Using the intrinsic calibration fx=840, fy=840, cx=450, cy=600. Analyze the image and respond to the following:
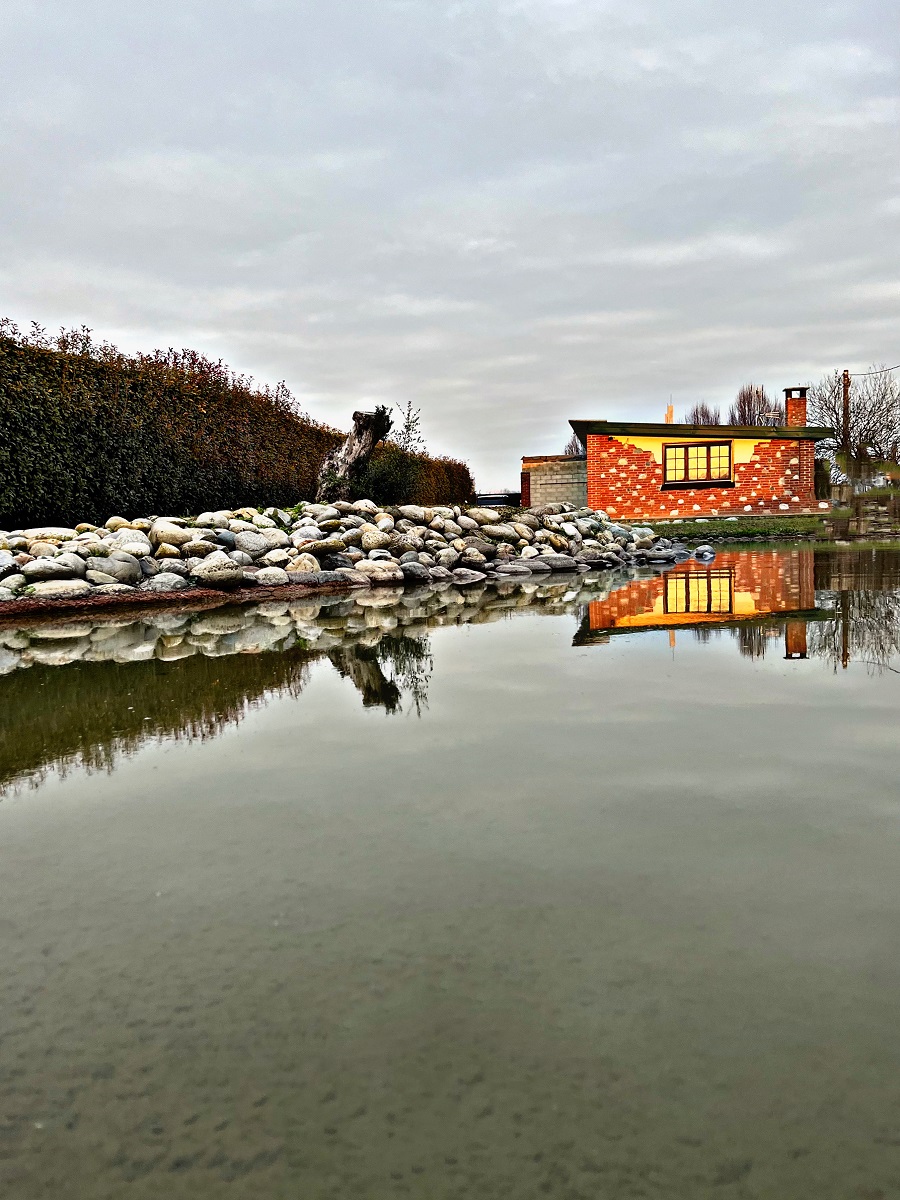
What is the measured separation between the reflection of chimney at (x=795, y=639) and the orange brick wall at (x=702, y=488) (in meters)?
18.1

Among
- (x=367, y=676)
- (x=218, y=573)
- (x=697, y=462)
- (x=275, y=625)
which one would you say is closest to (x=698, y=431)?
(x=697, y=462)

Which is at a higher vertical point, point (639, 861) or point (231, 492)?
point (231, 492)

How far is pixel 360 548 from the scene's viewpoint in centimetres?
1155

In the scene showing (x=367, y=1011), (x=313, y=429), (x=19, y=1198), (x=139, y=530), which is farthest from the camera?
(x=313, y=429)

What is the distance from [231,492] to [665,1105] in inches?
581

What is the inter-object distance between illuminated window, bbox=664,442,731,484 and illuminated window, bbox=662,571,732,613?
13.7m

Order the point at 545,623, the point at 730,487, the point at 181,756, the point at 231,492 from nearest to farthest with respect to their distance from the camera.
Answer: the point at 181,756 → the point at 545,623 → the point at 231,492 → the point at 730,487

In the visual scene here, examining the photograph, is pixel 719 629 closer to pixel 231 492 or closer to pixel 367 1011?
pixel 367 1011

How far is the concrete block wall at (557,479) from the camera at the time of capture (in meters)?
27.5

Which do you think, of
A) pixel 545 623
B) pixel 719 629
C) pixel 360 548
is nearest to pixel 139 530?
pixel 360 548

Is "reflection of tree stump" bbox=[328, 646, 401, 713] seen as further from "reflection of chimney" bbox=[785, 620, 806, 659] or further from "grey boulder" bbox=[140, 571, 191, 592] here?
"grey boulder" bbox=[140, 571, 191, 592]

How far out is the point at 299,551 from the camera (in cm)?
1070

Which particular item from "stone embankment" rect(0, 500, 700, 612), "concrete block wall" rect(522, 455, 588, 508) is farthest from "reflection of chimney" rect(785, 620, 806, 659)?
"concrete block wall" rect(522, 455, 588, 508)

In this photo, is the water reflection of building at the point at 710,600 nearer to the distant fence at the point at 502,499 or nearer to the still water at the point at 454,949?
the still water at the point at 454,949
